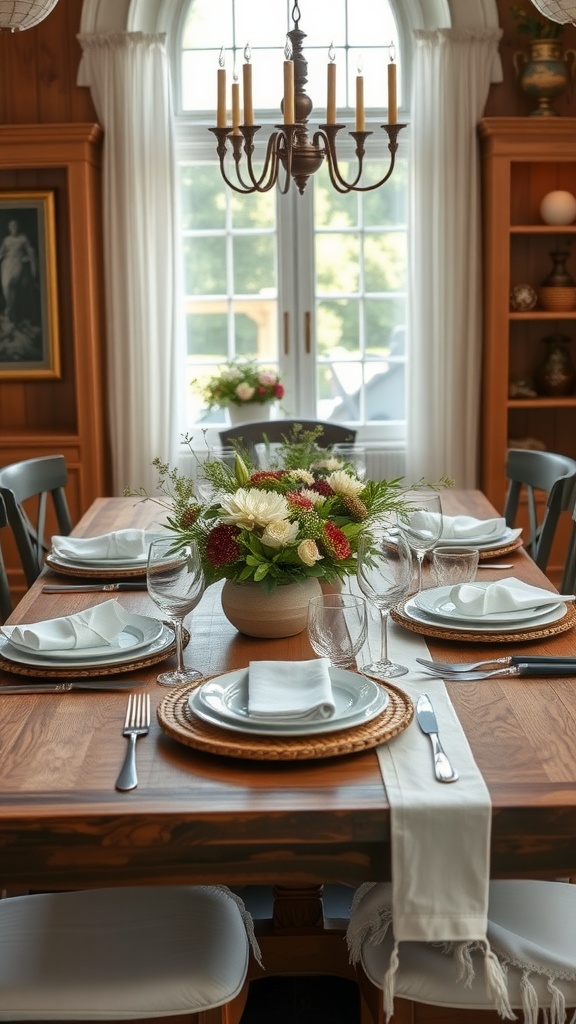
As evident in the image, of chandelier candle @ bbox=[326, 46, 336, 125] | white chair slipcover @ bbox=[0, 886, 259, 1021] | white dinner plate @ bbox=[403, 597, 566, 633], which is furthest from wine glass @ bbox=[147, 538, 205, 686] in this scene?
chandelier candle @ bbox=[326, 46, 336, 125]

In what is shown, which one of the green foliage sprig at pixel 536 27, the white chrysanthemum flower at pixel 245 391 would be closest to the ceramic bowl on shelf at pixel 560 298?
the green foliage sprig at pixel 536 27

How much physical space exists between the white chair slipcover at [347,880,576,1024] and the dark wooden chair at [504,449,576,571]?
1.17 m

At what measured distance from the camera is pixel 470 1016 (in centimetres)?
141

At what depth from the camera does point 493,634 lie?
5.91ft

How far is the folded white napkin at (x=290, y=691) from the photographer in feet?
4.55

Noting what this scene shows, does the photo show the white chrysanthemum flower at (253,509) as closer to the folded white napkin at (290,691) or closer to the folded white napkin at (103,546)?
the folded white napkin at (290,691)

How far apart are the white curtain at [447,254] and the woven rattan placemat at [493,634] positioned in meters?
2.82

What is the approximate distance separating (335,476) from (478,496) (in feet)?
4.34

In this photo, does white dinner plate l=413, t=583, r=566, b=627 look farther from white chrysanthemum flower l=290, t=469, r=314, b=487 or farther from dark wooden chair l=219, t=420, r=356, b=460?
dark wooden chair l=219, t=420, r=356, b=460

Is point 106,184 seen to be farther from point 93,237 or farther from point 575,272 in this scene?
point 575,272

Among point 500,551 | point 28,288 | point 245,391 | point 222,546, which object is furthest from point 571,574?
point 28,288

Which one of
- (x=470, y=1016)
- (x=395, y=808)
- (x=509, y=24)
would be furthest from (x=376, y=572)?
(x=509, y=24)

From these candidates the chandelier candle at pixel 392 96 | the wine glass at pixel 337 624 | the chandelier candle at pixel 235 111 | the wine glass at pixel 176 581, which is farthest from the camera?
the chandelier candle at pixel 235 111

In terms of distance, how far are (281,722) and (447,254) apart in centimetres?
349
